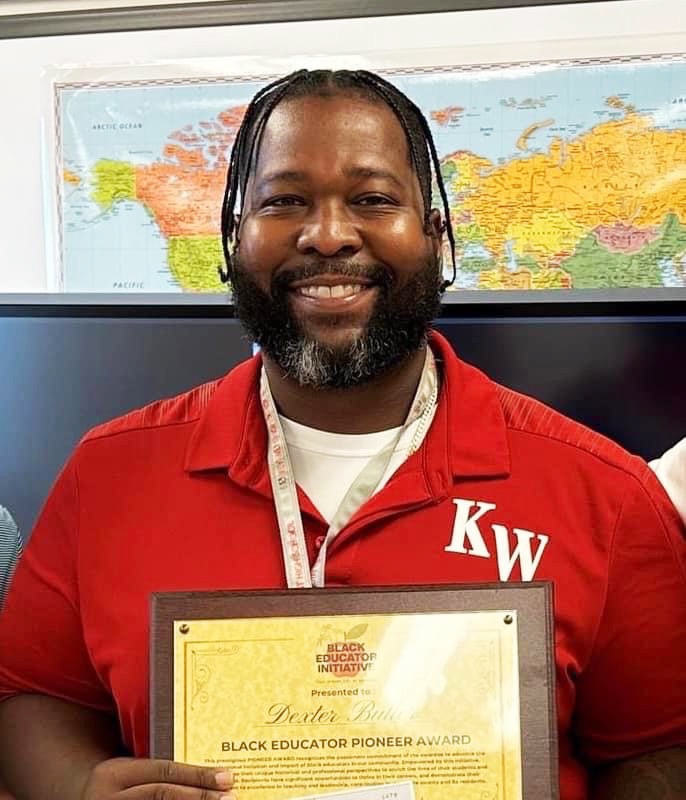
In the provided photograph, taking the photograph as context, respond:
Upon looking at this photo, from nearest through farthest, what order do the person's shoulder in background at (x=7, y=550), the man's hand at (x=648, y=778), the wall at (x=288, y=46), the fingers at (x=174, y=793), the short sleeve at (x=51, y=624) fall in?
the fingers at (x=174, y=793), the man's hand at (x=648, y=778), the short sleeve at (x=51, y=624), the person's shoulder in background at (x=7, y=550), the wall at (x=288, y=46)

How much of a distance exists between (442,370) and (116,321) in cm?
57

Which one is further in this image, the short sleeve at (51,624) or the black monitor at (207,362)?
the black monitor at (207,362)

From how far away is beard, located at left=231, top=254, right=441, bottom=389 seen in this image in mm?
1271

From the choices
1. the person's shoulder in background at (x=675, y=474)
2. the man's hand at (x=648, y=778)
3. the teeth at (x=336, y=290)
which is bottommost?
the man's hand at (x=648, y=778)

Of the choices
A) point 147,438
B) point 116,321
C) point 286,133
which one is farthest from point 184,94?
point 147,438

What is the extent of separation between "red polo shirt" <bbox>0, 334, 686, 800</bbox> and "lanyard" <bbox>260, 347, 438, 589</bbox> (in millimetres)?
15

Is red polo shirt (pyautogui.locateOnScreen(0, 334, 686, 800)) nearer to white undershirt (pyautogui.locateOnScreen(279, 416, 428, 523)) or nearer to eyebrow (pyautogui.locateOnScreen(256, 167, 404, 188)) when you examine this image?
white undershirt (pyautogui.locateOnScreen(279, 416, 428, 523))

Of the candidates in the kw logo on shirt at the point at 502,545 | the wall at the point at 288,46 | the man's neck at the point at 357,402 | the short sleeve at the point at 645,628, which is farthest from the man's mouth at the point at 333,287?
the wall at the point at 288,46

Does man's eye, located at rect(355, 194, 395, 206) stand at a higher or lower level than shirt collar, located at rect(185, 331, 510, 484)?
higher

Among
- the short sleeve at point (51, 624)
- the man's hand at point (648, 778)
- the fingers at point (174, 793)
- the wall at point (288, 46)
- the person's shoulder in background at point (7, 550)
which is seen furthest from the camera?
the wall at point (288, 46)

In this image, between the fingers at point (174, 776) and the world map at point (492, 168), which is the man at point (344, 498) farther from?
the world map at point (492, 168)

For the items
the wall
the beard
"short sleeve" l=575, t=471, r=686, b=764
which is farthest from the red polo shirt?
the wall

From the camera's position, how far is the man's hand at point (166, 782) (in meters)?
A: 1.03

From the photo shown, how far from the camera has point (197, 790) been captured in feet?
3.36
